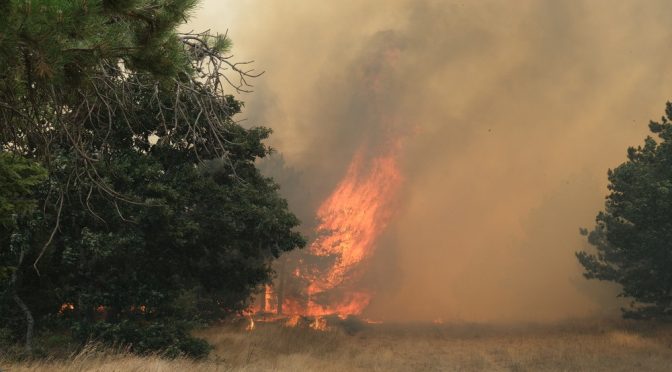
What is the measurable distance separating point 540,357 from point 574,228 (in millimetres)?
75875

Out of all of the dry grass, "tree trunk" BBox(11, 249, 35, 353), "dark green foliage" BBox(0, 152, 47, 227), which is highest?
"dark green foliage" BBox(0, 152, 47, 227)

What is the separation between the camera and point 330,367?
16.9m

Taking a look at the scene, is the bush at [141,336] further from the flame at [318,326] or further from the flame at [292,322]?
the flame at [318,326]

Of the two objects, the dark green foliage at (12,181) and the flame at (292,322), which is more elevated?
the dark green foliage at (12,181)

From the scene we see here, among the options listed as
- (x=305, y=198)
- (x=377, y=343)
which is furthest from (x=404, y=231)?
(x=377, y=343)

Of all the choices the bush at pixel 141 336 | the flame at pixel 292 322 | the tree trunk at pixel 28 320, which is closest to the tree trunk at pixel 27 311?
the tree trunk at pixel 28 320

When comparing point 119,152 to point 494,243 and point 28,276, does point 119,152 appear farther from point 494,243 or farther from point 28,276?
point 494,243

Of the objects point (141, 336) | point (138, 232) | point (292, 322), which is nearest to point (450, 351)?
point (292, 322)

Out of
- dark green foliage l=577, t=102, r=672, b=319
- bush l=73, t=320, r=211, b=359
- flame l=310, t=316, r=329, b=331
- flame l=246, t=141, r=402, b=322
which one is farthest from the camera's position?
flame l=246, t=141, r=402, b=322

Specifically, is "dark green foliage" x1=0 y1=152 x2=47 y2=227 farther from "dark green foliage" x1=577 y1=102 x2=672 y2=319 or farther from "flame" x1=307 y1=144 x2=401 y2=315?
"flame" x1=307 y1=144 x2=401 y2=315

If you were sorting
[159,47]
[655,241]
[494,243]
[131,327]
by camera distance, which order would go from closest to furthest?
[159,47] → [131,327] → [655,241] → [494,243]

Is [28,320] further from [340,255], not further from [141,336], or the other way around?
[340,255]

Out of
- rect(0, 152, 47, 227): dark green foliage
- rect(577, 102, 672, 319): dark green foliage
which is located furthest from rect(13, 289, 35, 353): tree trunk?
rect(577, 102, 672, 319): dark green foliage

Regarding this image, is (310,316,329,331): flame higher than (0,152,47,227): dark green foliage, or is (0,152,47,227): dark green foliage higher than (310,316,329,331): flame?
(0,152,47,227): dark green foliage
